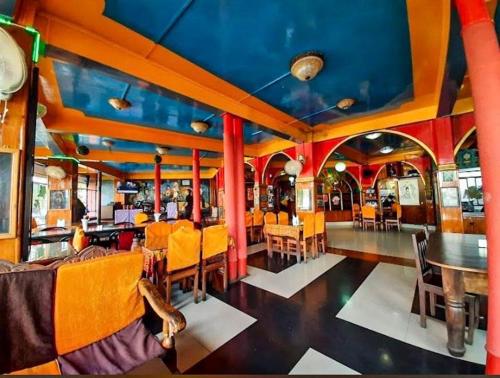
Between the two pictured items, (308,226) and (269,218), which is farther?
(269,218)

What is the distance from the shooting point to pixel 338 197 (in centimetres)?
991

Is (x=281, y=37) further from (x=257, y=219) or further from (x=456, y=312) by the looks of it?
(x=257, y=219)

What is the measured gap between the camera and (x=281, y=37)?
2.15m

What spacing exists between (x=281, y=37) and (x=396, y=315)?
321 cm

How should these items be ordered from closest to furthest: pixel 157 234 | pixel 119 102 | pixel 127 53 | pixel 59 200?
pixel 127 53
pixel 119 102
pixel 157 234
pixel 59 200

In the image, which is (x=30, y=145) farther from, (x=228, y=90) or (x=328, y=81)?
(x=328, y=81)

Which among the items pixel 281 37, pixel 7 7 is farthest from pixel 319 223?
pixel 7 7

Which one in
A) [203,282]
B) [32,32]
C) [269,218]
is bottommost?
[203,282]

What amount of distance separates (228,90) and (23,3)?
2129 mm

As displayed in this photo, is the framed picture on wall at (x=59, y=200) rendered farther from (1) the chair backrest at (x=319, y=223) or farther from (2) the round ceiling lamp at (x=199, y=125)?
(1) the chair backrest at (x=319, y=223)

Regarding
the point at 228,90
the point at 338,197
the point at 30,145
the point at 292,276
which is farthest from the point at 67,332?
the point at 338,197

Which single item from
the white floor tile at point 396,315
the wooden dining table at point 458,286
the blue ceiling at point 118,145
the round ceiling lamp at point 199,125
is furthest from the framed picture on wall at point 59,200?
the wooden dining table at point 458,286

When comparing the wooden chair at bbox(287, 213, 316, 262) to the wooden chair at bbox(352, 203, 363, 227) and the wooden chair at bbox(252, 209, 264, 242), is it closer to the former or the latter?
A: the wooden chair at bbox(252, 209, 264, 242)

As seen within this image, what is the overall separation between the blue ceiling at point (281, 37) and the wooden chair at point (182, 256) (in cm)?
216
